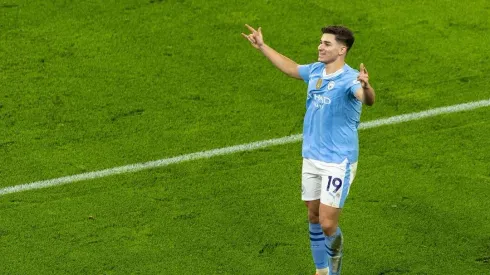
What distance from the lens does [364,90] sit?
8812 millimetres

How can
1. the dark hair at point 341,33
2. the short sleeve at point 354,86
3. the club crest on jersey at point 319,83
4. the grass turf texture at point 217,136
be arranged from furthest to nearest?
the grass turf texture at point 217,136
the club crest on jersey at point 319,83
the dark hair at point 341,33
the short sleeve at point 354,86

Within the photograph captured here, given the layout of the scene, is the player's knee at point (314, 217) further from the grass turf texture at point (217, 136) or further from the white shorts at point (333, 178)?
the grass turf texture at point (217, 136)

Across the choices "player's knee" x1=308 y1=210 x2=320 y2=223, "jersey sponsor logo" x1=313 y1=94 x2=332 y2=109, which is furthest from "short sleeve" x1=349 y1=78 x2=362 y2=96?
"player's knee" x1=308 y1=210 x2=320 y2=223

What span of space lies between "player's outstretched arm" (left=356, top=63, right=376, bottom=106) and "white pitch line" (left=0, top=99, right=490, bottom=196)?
3262mm

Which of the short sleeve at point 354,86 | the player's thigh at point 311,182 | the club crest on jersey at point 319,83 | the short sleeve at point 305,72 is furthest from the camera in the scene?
the short sleeve at point 305,72

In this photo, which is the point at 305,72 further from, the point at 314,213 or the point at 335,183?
the point at 314,213

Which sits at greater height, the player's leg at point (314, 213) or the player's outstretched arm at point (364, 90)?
the player's outstretched arm at point (364, 90)

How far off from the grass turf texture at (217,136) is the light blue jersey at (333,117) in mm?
1294

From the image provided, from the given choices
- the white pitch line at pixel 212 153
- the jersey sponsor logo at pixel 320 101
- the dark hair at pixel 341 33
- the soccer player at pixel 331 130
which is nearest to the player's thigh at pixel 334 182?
the soccer player at pixel 331 130

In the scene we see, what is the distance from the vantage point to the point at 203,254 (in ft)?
33.8

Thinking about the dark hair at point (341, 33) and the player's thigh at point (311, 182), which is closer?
the dark hair at point (341, 33)

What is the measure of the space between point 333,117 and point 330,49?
523mm

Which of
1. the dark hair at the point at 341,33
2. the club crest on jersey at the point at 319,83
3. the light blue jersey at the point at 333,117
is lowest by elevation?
the light blue jersey at the point at 333,117

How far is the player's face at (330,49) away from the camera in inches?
362
